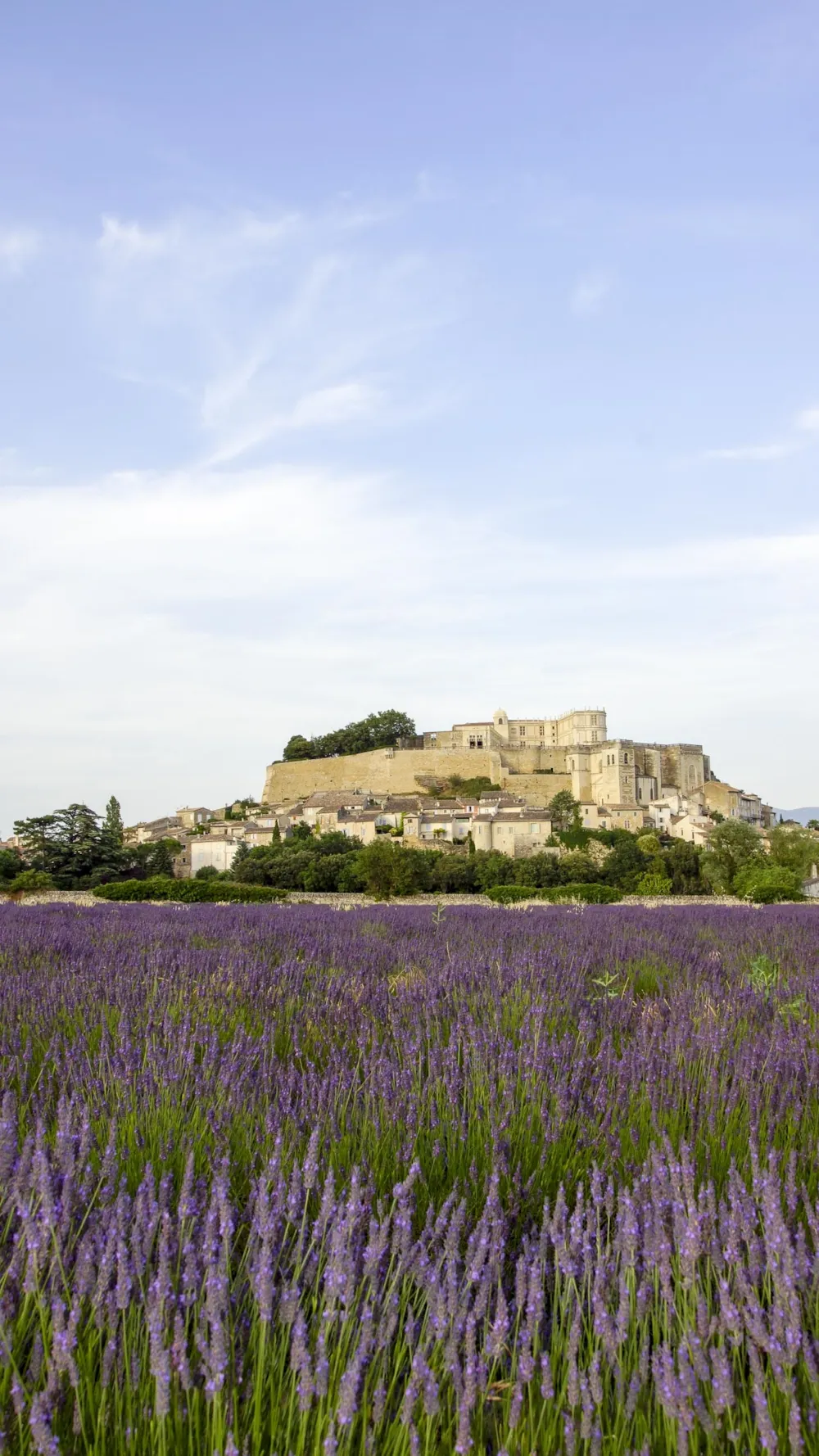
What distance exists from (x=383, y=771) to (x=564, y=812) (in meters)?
17.5

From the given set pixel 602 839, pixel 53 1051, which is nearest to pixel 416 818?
pixel 602 839

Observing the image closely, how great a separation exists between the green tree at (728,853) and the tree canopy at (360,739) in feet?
183

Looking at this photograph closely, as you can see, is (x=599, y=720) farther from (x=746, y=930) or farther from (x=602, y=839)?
(x=746, y=930)

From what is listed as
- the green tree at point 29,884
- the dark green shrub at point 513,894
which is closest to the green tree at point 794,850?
the dark green shrub at point 513,894

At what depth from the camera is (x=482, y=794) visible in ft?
230

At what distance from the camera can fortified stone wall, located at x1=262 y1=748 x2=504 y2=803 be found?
79.2 meters

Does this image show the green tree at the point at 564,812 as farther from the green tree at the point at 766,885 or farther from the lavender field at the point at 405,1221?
the lavender field at the point at 405,1221

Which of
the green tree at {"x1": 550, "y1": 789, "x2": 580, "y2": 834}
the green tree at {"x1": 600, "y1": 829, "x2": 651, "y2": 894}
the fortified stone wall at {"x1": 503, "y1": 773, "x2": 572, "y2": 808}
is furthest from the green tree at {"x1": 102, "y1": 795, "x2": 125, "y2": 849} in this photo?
the fortified stone wall at {"x1": 503, "y1": 773, "x2": 572, "y2": 808}

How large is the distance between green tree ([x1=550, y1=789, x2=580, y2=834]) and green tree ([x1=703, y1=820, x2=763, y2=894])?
31.8m

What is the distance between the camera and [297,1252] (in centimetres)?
131

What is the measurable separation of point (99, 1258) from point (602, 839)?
5688 cm

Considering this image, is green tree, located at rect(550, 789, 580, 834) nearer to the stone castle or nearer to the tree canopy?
the stone castle

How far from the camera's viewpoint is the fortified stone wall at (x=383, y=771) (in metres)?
79.2

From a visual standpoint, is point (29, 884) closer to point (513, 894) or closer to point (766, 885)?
point (513, 894)
